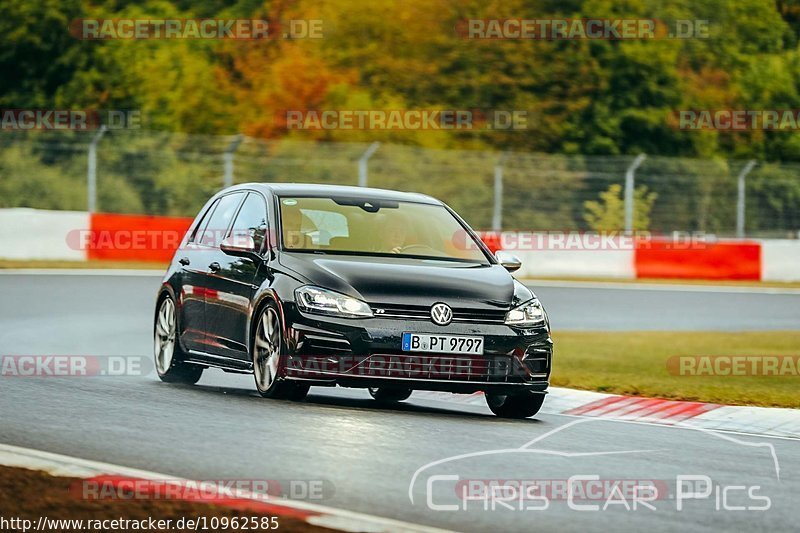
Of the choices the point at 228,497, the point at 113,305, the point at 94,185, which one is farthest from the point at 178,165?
the point at 228,497

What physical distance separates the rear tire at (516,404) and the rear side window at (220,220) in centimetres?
245

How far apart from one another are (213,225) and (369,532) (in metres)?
6.31

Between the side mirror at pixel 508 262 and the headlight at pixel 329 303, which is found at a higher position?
the side mirror at pixel 508 262

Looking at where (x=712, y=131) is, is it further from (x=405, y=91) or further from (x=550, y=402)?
(x=550, y=402)

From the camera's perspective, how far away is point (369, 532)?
6.52 m

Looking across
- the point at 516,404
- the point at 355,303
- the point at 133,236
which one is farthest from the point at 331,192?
the point at 133,236

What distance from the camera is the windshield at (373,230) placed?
37.2 ft

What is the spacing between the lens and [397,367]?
1032cm

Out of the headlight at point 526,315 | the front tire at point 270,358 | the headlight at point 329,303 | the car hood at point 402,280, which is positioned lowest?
the front tire at point 270,358

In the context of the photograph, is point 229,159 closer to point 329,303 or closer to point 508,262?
point 508,262

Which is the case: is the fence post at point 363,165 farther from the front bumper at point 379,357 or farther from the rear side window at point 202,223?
the front bumper at point 379,357

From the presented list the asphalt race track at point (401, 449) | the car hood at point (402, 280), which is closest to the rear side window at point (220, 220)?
the asphalt race track at point (401, 449)

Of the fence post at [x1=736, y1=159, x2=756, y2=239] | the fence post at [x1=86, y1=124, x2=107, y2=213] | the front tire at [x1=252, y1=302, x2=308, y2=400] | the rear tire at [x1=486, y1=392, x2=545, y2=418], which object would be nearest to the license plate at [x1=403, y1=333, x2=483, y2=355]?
the rear tire at [x1=486, y1=392, x2=545, y2=418]

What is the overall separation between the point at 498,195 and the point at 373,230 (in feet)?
74.3
